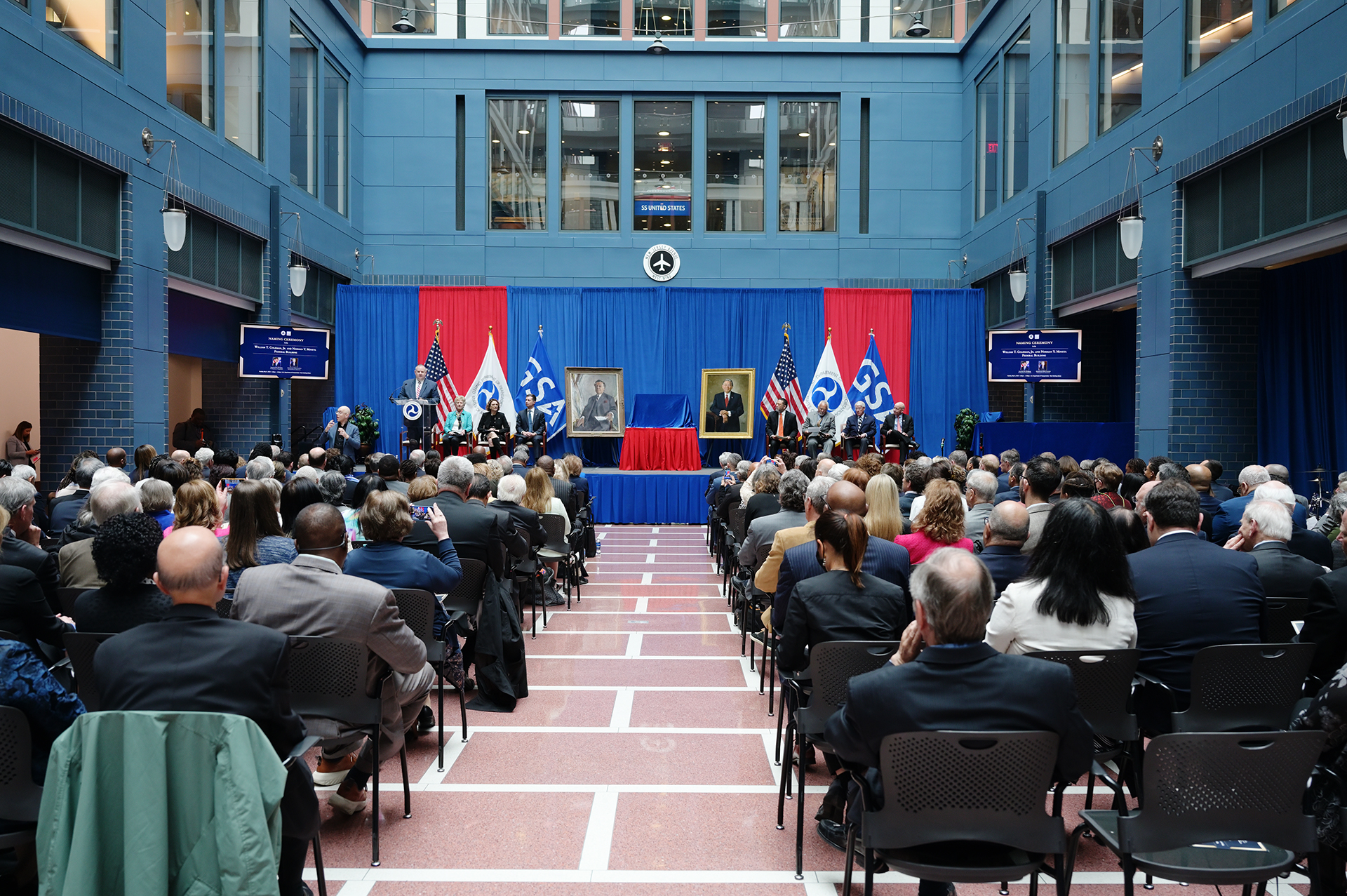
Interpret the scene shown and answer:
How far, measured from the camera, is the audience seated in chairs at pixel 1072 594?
143 inches

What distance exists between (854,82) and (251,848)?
21.0 m

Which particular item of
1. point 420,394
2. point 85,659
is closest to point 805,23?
point 420,394

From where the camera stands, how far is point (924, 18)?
2050cm

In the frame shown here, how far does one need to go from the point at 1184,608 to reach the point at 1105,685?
50 cm

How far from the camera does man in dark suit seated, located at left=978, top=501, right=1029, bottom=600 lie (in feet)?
15.0

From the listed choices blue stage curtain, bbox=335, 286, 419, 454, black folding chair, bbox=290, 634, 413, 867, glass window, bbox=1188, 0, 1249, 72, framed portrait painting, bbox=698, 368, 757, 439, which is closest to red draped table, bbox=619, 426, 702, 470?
framed portrait painting, bbox=698, 368, 757, 439

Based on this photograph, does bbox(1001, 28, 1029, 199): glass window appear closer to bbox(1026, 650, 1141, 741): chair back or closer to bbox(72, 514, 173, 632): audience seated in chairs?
bbox(1026, 650, 1141, 741): chair back

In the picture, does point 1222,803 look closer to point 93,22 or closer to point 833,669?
point 833,669

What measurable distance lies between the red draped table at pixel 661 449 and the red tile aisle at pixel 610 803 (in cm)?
1019

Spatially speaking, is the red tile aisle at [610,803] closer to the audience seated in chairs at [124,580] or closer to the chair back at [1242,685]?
the chair back at [1242,685]

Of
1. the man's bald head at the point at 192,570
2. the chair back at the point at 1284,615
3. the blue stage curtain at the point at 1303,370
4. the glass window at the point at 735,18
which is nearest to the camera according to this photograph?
the man's bald head at the point at 192,570

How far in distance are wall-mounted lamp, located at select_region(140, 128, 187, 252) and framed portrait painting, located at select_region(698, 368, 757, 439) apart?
10.1 meters

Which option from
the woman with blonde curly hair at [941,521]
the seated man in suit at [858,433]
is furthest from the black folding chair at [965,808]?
the seated man in suit at [858,433]

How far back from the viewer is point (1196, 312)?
465 inches
